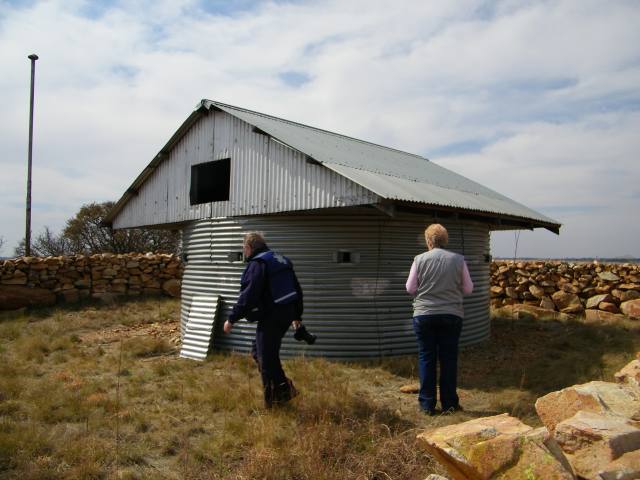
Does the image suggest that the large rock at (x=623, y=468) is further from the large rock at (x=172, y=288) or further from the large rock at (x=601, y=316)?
the large rock at (x=172, y=288)

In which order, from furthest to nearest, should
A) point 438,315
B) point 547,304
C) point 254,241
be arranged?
point 547,304 → point 254,241 → point 438,315

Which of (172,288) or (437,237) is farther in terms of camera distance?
(172,288)

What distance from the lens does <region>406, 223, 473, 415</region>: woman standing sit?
5.49 metres

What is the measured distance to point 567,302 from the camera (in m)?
13.6

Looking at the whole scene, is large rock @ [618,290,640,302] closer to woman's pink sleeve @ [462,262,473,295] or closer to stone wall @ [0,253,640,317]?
stone wall @ [0,253,640,317]

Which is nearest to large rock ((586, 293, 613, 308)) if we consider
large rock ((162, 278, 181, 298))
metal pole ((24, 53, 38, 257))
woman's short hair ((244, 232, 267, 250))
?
woman's short hair ((244, 232, 267, 250))

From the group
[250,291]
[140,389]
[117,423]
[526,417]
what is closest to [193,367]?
[140,389]

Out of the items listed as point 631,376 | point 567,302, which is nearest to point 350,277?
point 631,376

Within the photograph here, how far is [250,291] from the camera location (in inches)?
215

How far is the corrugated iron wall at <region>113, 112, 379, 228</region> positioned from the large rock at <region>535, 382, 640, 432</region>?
11.1 ft

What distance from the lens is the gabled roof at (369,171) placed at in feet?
25.6

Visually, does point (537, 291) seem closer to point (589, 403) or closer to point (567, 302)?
point (567, 302)

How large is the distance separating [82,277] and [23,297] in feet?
5.62

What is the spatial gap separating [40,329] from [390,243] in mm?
8297
